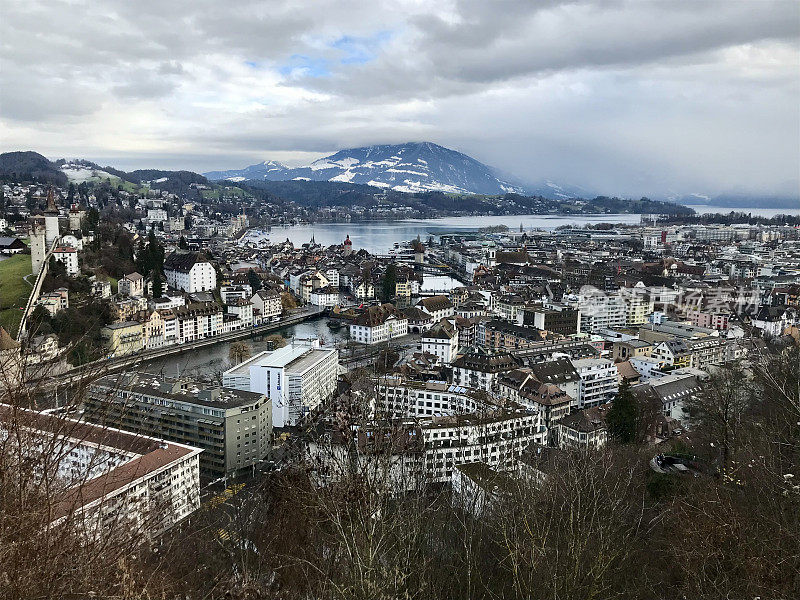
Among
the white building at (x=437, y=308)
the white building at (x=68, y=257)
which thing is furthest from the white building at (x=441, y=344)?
the white building at (x=68, y=257)

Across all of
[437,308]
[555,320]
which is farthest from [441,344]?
[437,308]

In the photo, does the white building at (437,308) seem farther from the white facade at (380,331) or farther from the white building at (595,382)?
the white building at (595,382)

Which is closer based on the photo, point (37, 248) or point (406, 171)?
point (37, 248)

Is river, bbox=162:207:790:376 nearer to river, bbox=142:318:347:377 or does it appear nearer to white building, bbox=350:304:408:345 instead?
river, bbox=142:318:347:377

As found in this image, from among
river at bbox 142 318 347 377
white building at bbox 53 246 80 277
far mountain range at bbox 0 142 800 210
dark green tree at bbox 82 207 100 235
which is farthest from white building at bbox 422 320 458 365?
far mountain range at bbox 0 142 800 210

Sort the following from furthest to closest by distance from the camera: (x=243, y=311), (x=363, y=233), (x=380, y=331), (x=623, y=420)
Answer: (x=363, y=233)
(x=243, y=311)
(x=380, y=331)
(x=623, y=420)

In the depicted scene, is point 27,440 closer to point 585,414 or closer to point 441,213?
point 585,414

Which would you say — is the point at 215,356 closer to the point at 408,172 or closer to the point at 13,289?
the point at 13,289
